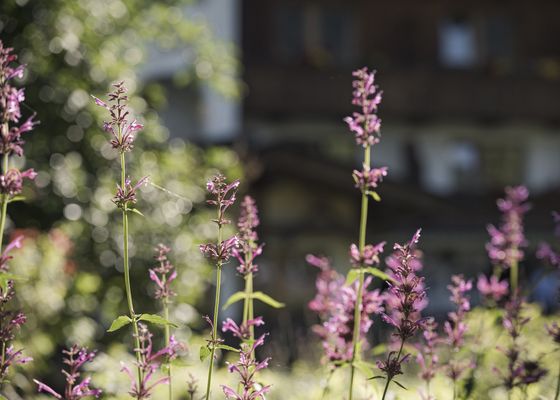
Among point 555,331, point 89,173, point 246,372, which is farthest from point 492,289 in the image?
point 89,173

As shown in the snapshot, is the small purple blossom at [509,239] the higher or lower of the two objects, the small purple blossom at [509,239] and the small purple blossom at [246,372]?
the higher

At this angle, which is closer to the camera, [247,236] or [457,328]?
[247,236]

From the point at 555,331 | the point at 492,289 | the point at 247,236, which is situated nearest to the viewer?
the point at 247,236

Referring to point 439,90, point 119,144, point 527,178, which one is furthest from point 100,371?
point 527,178

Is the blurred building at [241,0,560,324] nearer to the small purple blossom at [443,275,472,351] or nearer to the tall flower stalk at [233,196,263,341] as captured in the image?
the small purple blossom at [443,275,472,351]

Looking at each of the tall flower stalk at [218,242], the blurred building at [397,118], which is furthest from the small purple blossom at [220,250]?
the blurred building at [397,118]

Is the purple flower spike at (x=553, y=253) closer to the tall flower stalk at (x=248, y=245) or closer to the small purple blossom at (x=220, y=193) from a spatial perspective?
the tall flower stalk at (x=248, y=245)

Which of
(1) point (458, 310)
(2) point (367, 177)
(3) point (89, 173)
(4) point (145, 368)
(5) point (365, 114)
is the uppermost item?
(3) point (89, 173)

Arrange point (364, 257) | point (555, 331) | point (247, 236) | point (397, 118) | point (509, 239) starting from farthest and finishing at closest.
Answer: point (397, 118) → point (509, 239) → point (555, 331) → point (247, 236) → point (364, 257)

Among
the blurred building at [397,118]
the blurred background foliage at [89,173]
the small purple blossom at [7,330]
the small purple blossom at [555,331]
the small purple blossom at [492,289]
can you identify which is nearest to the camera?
the small purple blossom at [7,330]

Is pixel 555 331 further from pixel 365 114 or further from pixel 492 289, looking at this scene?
pixel 492 289

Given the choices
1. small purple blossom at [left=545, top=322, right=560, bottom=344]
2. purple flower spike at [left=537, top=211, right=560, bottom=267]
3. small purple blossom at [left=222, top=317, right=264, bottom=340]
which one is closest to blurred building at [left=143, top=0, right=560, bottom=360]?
purple flower spike at [left=537, top=211, right=560, bottom=267]

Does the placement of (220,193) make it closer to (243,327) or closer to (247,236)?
(247,236)

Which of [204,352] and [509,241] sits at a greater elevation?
Answer: [509,241]
